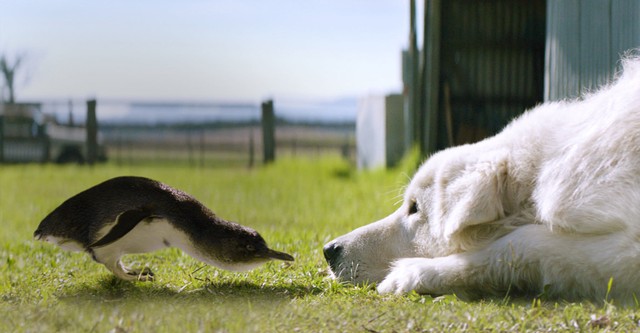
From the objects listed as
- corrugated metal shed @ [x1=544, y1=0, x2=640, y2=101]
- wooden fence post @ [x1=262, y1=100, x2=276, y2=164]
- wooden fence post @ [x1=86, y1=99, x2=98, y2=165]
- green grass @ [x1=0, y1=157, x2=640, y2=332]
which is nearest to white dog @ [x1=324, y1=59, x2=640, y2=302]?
green grass @ [x1=0, y1=157, x2=640, y2=332]

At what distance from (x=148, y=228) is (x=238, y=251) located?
1.73ft

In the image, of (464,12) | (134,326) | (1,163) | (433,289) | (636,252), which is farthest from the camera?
(1,163)

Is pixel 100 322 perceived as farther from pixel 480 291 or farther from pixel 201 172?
pixel 201 172

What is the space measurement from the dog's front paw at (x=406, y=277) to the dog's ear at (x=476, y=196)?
0.21 metres

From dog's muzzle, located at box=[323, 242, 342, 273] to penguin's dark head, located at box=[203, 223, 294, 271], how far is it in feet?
0.77

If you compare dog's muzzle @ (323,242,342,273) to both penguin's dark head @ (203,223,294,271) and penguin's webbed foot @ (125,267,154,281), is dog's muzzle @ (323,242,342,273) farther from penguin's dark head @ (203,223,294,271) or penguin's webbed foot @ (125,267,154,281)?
penguin's webbed foot @ (125,267,154,281)

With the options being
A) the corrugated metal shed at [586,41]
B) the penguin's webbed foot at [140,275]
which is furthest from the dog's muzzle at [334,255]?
the corrugated metal shed at [586,41]

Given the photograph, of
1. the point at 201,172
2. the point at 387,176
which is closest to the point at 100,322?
the point at 387,176

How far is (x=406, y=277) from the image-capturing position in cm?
380

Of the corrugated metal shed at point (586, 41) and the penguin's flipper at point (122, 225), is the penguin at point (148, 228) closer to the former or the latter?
the penguin's flipper at point (122, 225)

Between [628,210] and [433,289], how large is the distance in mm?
996

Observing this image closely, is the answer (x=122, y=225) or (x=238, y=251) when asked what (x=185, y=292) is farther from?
(x=122, y=225)

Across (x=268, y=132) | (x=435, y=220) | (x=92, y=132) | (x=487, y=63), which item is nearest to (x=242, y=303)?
(x=435, y=220)

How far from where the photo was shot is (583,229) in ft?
11.6
